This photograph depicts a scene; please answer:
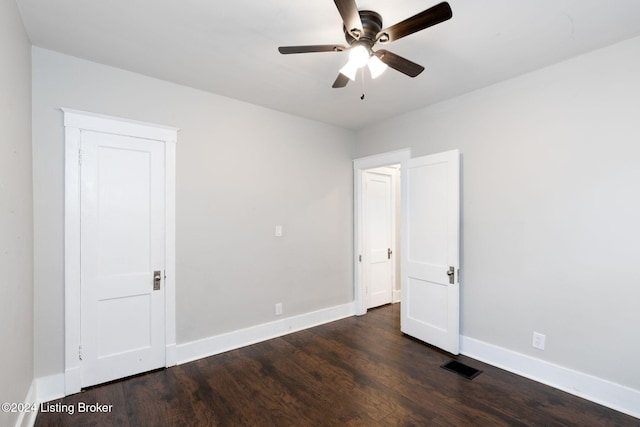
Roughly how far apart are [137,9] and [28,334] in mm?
2409

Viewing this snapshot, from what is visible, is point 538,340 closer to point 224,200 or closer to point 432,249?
point 432,249

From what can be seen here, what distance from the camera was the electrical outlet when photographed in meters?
2.66

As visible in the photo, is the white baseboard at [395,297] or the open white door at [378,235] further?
the white baseboard at [395,297]

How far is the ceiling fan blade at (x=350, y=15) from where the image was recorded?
1.45 m

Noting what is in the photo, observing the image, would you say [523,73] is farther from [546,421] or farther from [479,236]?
[546,421]

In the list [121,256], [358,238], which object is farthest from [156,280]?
[358,238]

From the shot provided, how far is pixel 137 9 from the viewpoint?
6.35ft

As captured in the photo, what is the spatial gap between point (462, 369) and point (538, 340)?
0.72 metres

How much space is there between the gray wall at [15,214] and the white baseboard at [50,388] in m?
0.17

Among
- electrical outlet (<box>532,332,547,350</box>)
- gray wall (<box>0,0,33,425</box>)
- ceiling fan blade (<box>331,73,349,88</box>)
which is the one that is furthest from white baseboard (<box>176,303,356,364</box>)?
ceiling fan blade (<box>331,73,349,88</box>)

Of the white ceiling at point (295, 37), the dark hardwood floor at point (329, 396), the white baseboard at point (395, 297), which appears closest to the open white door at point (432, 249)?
the dark hardwood floor at point (329, 396)

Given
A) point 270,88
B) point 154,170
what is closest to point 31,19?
point 154,170

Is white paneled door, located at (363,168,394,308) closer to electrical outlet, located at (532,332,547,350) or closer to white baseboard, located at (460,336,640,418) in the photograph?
white baseboard, located at (460,336,640,418)

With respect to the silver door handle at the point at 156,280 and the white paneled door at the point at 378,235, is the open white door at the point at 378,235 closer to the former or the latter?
the white paneled door at the point at 378,235
